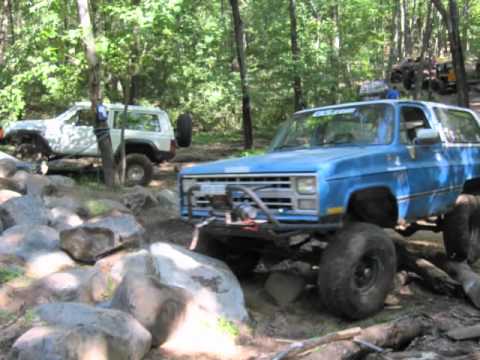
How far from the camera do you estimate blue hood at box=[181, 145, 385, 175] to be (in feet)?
17.3

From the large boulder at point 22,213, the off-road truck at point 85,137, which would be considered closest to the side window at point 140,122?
the off-road truck at point 85,137

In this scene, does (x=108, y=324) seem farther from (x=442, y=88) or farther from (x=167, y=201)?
(x=442, y=88)

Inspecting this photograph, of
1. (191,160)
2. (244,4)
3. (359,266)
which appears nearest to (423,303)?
(359,266)

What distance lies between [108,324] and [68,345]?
Answer: 1.45 feet

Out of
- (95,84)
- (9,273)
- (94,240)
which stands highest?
(95,84)

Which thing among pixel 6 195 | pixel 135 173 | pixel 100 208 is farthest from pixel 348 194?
pixel 135 173

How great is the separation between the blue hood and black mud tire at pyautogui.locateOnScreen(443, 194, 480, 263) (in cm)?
169

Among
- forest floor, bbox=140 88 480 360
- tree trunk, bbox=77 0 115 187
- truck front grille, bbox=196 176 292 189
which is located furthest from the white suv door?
truck front grille, bbox=196 176 292 189

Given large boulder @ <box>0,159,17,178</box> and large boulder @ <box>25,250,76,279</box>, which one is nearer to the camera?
large boulder @ <box>25,250,76,279</box>

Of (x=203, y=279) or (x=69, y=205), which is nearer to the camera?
(x=203, y=279)

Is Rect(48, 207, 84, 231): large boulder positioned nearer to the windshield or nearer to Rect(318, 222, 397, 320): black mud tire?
the windshield

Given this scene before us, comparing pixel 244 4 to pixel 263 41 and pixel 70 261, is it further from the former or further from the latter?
pixel 70 261

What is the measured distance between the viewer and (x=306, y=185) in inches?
204

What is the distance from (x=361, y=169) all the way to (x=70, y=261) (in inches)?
132
